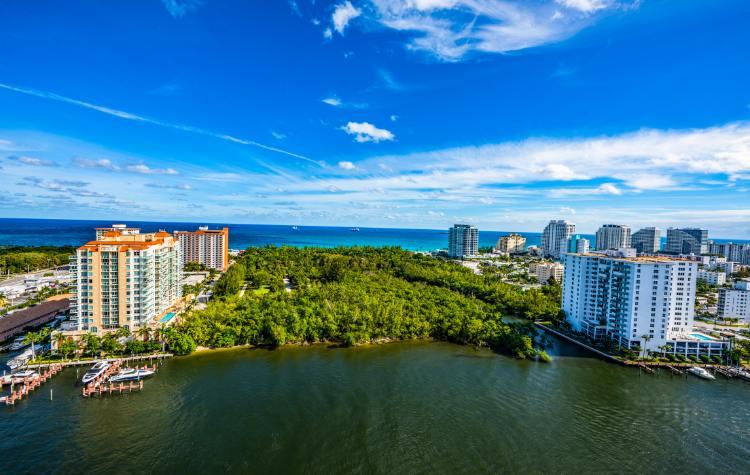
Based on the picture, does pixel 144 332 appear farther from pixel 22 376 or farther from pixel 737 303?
pixel 737 303

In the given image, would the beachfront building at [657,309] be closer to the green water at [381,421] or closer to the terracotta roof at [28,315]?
the green water at [381,421]

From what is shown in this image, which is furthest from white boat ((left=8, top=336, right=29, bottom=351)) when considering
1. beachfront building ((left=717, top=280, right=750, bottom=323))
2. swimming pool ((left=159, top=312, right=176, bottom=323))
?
beachfront building ((left=717, top=280, right=750, bottom=323))

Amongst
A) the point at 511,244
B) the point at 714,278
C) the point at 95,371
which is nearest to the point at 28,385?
the point at 95,371

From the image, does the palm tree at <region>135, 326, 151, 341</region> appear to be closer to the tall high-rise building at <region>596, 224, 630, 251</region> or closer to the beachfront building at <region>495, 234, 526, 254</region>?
the tall high-rise building at <region>596, 224, 630, 251</region>

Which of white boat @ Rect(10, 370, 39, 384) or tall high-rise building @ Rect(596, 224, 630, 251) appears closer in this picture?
white boat @ Rect(10, 370, 39, 384)

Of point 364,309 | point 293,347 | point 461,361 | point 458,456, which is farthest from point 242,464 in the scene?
point 364,309

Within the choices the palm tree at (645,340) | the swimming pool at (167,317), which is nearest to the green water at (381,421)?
the palm tree at (645,340)
